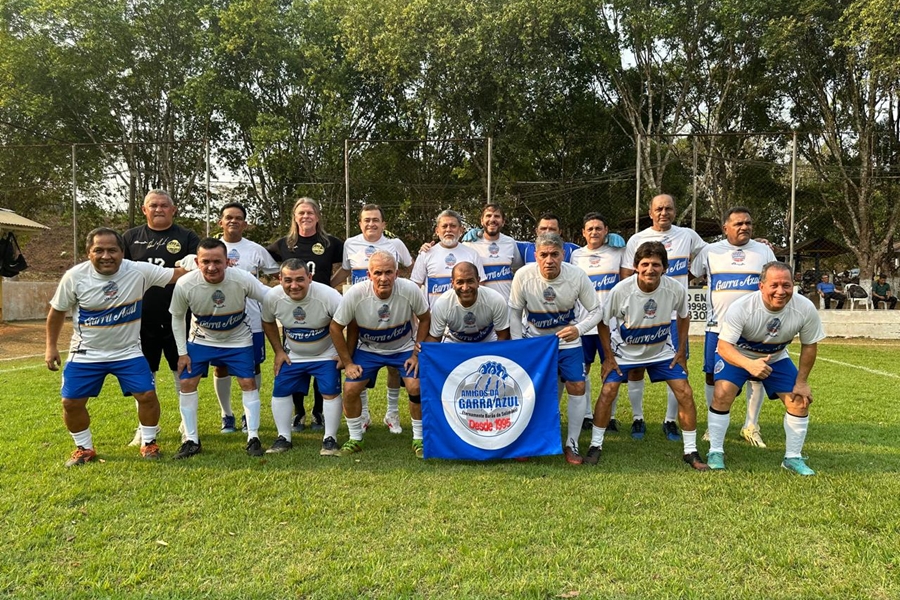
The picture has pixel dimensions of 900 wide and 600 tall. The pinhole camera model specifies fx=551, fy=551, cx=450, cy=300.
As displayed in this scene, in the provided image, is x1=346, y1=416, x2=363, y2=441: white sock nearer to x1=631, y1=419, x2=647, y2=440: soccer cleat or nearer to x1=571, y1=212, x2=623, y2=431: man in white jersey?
x1=571, y1=212, x2=623, y2=431: man in white jersey

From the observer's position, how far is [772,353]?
4.32 m

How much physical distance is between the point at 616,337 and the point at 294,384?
275 centimetres

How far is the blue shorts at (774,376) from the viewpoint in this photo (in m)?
4.26

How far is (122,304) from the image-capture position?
433cm

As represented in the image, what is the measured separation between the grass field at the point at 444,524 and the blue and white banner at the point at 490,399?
166 mm

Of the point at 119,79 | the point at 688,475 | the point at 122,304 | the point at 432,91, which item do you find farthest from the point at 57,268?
the point at 688,475

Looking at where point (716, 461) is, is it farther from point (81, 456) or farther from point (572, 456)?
point (81, 456)

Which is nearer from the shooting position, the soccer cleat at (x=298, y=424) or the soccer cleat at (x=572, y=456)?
the soccer cleat at (x=572, y=456)

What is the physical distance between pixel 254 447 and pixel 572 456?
257 cm

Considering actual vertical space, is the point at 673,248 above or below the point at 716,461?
above

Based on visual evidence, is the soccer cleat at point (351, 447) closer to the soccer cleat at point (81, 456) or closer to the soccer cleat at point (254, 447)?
the soccer cleat at point (254, 447)

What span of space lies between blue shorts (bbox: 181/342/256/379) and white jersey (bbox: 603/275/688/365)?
9.96 feet

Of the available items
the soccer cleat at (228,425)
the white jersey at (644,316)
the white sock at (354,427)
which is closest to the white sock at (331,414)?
the white sock at (354,427)

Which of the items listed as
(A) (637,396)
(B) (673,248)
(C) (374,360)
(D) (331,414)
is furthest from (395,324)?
(B) (673,248)
